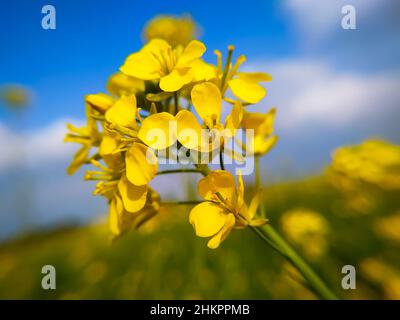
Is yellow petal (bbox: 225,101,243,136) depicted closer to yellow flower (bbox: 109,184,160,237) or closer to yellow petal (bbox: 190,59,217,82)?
yellow petal (bbox: 190,59,217,82)

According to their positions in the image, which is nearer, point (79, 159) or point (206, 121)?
point (206, 121)

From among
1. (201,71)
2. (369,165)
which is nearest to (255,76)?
(201,71)

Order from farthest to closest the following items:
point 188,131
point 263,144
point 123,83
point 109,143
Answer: point 263,144 < point 123,83 < point 109,143 < point 188,131

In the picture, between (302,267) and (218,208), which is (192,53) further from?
(302,267)

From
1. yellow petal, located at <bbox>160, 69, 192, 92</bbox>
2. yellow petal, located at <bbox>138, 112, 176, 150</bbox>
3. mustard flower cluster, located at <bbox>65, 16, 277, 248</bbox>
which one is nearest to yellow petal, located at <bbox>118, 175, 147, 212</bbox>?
mustard flower cluster, located at <bbox>65, 16, 277, 248</bbox>

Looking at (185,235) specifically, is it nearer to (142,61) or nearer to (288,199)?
(288,199)

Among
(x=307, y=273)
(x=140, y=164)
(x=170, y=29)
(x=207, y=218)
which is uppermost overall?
(x=170, y=29)
